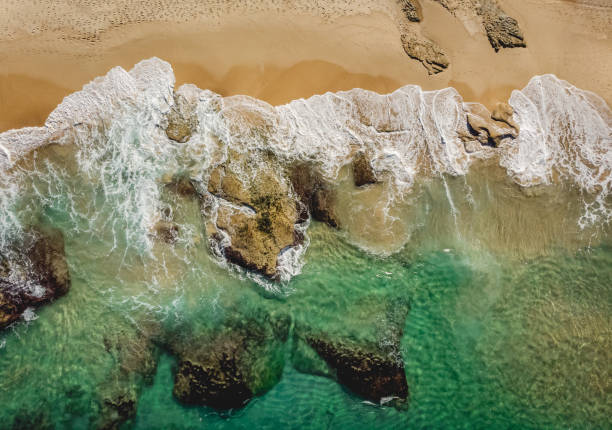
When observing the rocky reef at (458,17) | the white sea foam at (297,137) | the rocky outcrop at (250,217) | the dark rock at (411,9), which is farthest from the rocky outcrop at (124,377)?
the dark rock at (411,9)

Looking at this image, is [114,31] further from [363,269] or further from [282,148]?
[363,269]

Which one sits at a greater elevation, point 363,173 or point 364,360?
point 363,173

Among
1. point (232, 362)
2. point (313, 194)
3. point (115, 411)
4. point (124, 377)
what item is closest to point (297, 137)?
point (313, 194)

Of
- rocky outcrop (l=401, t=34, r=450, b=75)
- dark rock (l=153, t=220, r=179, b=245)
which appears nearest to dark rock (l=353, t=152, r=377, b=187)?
rocky outcrop (l=401, t=34, r=450, b=75)

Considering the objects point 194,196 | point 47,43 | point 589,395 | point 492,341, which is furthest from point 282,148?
point 589,395

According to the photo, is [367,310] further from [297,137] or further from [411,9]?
[411,9]

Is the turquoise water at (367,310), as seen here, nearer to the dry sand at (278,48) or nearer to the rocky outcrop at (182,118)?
the rocky outcrop at (182,118)
